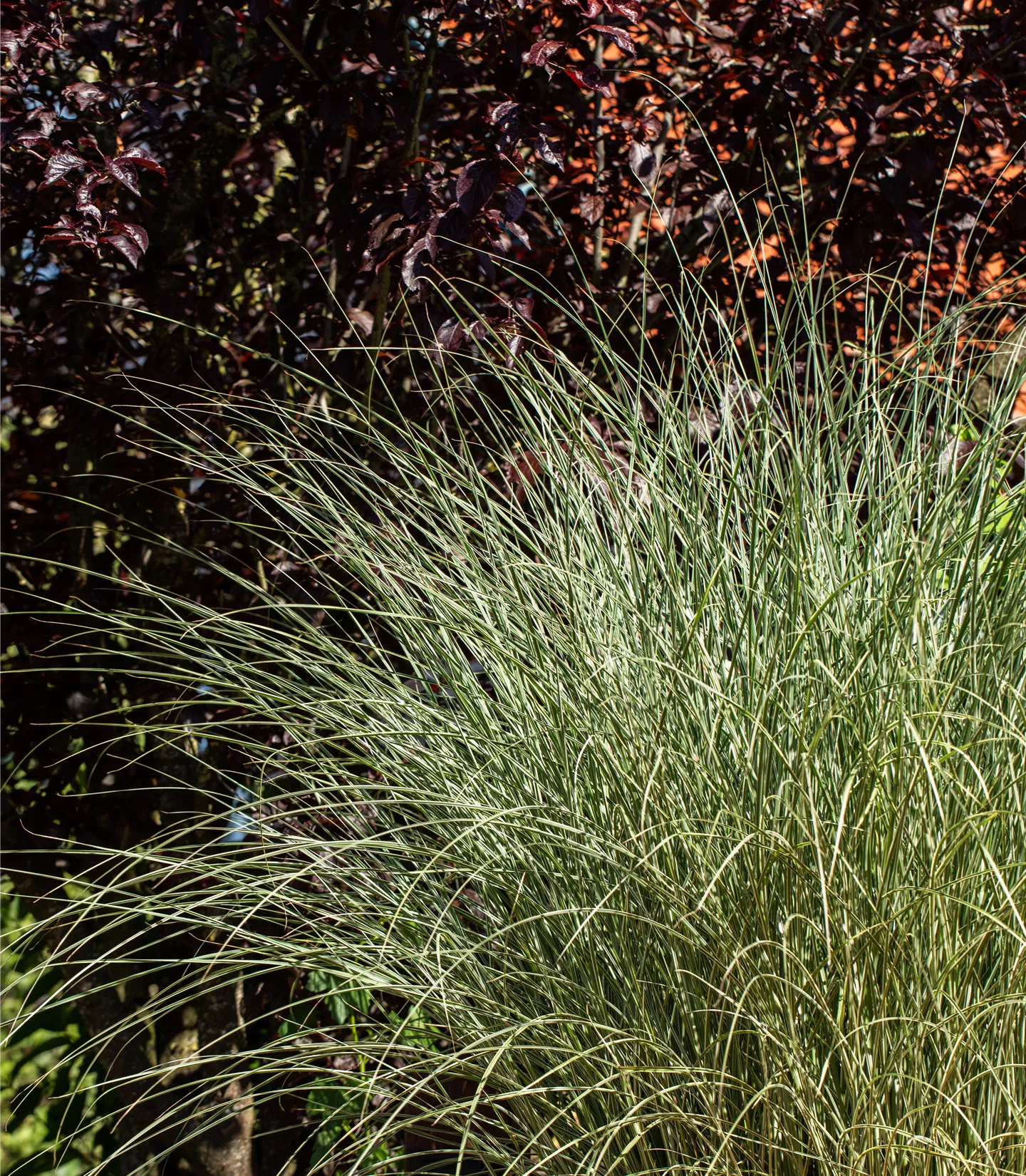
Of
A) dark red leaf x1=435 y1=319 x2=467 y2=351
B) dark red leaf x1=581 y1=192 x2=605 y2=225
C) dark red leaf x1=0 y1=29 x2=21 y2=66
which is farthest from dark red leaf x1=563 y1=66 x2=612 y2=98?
dark red leaf x1=0 y1=29 x2=21 y2=66

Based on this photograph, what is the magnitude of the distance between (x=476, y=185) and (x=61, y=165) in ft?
2.55

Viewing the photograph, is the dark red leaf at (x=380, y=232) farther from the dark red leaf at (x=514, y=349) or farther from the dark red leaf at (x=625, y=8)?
the dark red leaf at (x=625, y=8)

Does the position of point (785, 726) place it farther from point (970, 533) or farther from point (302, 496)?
point (302, 496)

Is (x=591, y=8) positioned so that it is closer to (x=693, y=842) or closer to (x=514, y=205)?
(x=514, y=205)

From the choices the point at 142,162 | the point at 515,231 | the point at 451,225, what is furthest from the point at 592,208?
the point at 142,162

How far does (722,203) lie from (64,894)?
7.65ft

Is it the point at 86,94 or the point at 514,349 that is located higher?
the point at 86,94

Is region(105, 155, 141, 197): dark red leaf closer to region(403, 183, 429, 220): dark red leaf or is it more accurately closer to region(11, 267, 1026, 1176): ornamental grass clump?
region(403, 183, 429, 220): dark red leaf

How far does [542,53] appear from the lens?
2033 mm

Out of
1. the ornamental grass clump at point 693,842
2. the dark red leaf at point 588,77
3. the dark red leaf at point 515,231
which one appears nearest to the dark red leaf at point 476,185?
the dark red leaf at point 515,231

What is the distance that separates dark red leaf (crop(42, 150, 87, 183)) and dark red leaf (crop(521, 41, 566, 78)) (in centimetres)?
86

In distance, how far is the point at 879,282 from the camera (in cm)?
275

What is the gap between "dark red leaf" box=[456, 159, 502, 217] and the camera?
2021mm

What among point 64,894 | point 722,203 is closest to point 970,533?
point 722,203
